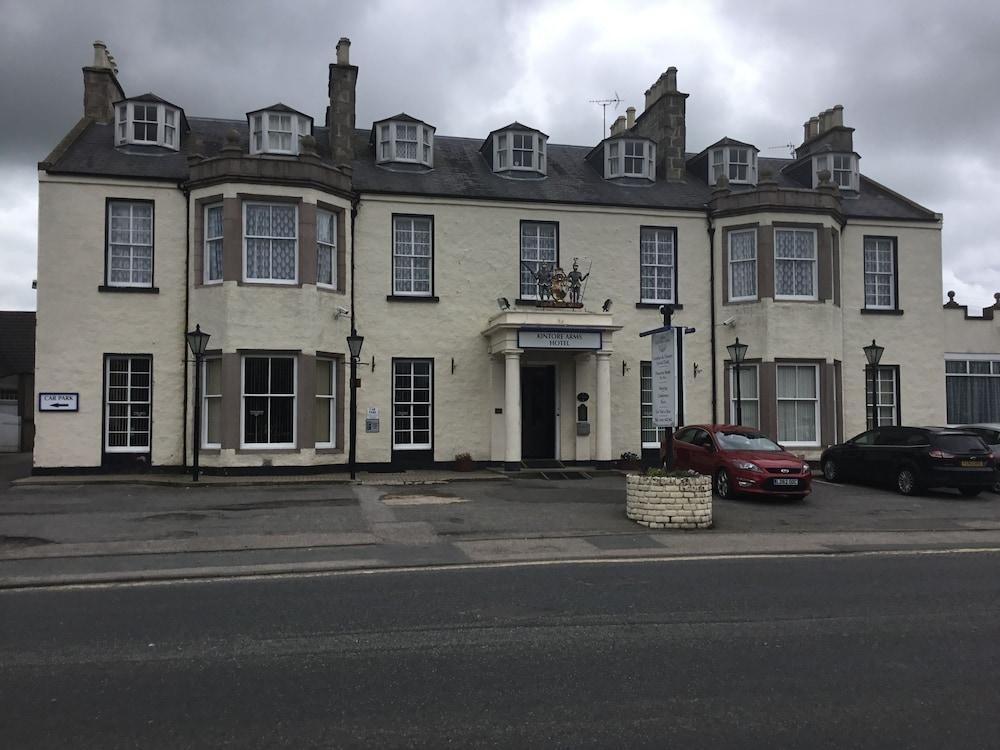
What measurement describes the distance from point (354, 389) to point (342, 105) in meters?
8.35

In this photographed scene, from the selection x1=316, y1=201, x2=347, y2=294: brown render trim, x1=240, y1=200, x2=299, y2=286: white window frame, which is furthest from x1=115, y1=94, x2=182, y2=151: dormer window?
x1=316, y1=201, x2=347, y2=294: brown render trim

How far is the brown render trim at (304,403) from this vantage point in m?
19.2

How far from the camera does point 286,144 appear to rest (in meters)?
21.0

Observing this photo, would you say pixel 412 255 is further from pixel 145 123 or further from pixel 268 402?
pixel 145 123

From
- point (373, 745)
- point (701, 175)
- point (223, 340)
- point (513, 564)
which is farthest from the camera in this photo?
point (701, 175)

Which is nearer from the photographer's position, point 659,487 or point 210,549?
point 210,549

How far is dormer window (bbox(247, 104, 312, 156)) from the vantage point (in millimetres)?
20797

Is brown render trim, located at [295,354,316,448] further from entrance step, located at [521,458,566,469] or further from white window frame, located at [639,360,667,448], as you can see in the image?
white window frame, located at [639,360,667,448]

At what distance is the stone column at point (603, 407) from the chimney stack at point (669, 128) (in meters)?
7.39

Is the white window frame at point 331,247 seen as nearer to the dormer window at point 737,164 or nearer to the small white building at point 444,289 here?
the small white building at point 444,289

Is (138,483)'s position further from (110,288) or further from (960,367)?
(960,367)

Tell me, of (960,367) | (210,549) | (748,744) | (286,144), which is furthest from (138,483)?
(960,367)

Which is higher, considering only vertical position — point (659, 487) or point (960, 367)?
point (960, 367)

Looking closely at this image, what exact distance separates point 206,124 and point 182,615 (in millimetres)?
20280
